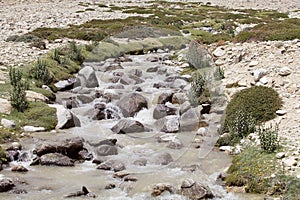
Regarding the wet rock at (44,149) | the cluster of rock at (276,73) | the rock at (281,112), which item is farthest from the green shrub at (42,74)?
the rock at (281,112)

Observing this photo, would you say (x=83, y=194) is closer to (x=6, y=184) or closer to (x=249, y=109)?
(x=6, y=184)

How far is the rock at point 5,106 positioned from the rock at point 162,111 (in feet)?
18.7

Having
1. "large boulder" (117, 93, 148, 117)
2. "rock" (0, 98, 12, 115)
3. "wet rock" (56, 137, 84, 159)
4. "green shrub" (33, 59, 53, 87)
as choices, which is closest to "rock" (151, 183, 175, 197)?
"wet rock" (56, 137, 84, 159)

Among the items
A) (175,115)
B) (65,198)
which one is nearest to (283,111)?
(175,115)

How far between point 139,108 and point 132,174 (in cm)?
605

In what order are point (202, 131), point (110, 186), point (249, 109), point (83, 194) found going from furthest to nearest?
1. point (202, 131)
2. point (249, 109)
3. point (110, 186)
4. point (83, 194)

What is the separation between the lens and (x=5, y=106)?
56.4 ft

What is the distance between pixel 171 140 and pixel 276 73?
561 centimetres

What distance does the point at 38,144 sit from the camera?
14664mm

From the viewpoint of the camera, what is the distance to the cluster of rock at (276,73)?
538 inches

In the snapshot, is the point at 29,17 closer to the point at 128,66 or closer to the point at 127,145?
the point at 128,66

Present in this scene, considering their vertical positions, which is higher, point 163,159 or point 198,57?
point 198,57

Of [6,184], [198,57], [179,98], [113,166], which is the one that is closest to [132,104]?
[179,98]

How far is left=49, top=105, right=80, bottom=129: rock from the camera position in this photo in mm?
16734
